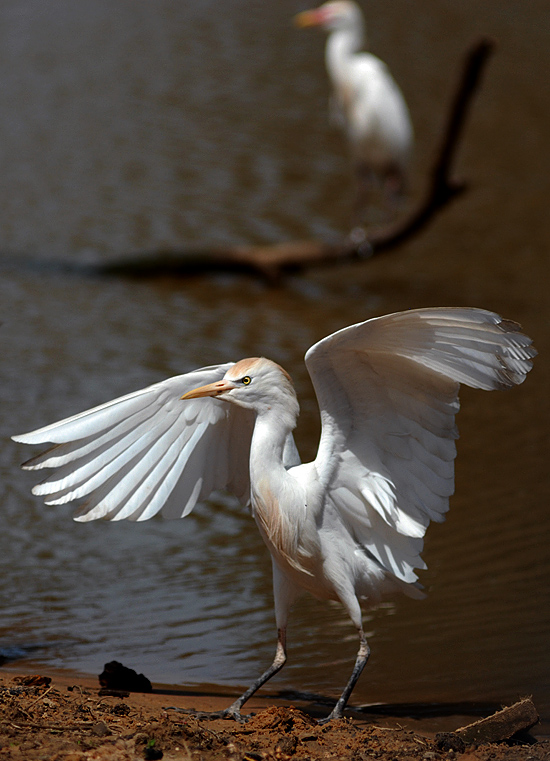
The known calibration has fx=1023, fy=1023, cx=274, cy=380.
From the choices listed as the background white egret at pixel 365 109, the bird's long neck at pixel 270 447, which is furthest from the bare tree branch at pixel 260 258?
the bird's long neck at pixel 270 447

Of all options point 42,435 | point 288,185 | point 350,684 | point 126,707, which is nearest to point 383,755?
point 350,684

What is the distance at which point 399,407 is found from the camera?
140 inches

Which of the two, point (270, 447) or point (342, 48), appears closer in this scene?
point (270, 447)

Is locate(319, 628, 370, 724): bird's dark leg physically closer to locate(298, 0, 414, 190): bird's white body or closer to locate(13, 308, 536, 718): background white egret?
locate(13, 308, 536, 718): background white egret

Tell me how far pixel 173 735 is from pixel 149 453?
47.0 inches

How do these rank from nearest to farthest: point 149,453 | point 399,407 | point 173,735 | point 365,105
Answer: point 173,735 → point 399,407 → point 149,453 → point 365,105

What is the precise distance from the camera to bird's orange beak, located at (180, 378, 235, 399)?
3547mm

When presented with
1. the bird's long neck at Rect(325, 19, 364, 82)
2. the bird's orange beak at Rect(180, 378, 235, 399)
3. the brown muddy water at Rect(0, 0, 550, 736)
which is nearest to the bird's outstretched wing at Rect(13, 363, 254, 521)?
the bird's orange beak at Rect(180, 378, 235, 399)

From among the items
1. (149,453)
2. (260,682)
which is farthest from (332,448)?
(260,682)

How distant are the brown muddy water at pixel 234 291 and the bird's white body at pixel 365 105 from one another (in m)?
0.99

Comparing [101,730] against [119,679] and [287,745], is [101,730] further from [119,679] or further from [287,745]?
[119,679]

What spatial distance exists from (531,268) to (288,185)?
3087 millimetres

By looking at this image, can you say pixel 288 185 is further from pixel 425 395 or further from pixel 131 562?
pixel 425 395

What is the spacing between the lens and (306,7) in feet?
56.1
